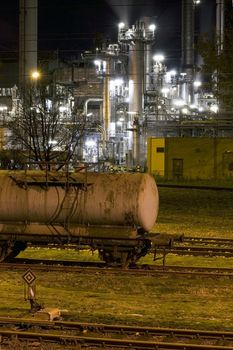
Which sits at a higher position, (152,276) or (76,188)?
(76,188)

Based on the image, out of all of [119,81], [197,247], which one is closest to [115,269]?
[197,247]

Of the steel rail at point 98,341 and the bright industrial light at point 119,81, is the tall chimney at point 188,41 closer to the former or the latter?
the bright industrial light at point 119,81

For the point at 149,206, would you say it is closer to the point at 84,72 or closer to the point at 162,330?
the point at 162,330

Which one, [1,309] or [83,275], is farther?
[83,275]

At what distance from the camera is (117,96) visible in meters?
59.2

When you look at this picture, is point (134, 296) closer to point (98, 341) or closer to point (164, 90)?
point (98, 341)

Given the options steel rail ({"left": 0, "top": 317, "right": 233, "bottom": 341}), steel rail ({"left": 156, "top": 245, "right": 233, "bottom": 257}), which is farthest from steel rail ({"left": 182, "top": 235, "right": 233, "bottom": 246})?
steel rail ({"left": 0, "top": 317, "right": 233, "bottom": 341})

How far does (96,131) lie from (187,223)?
112 feet

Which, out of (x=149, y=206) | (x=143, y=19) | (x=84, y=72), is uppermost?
(x=143, y=19)

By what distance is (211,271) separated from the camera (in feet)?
48.8

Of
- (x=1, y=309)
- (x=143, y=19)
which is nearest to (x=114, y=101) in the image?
(x=143, y=19)

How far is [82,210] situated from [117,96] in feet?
148

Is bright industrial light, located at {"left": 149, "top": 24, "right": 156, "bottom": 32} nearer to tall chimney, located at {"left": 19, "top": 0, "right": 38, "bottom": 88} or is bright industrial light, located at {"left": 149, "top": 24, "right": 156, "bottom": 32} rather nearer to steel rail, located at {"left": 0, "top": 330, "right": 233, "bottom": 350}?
tall chimney, located at {"left": 19, "top": 0, "right": 38, "bottom": 88}

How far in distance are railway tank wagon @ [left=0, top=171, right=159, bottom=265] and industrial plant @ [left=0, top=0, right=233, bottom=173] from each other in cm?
3246
